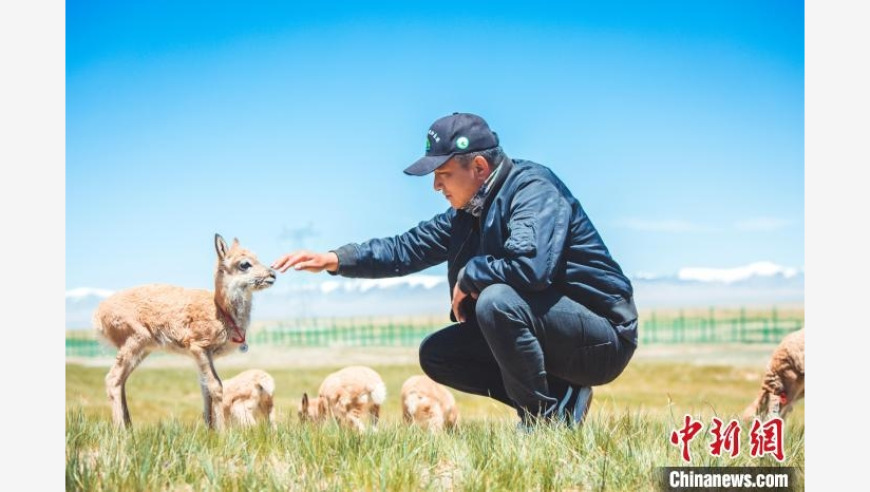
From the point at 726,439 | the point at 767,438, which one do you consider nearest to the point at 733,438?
the point at 726,439

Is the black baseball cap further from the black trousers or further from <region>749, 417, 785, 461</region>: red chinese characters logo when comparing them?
<region>749, 417, 785, 461</region>: red chinese characters logo

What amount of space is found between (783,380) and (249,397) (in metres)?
3.52

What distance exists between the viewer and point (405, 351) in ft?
24.7

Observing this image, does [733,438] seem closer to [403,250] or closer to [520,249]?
[520,249]

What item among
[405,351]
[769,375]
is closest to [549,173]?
[769,375]

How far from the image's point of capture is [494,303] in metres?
4.06

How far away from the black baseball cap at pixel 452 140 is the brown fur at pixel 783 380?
9.39 ft

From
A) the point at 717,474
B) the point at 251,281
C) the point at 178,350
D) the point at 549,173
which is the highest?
the point at 549,173

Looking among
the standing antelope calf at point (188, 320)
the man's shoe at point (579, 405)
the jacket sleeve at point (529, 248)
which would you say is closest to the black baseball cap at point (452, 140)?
the jacket sleeve at point (529, 248)

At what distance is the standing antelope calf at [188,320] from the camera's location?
4703mm

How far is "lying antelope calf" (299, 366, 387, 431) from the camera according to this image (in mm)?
5230

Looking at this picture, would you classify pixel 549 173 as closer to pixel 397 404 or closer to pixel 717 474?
pixel 717 474

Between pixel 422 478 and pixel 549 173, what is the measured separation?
1609mm

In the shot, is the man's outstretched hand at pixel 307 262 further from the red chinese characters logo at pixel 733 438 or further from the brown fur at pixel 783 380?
the brown fur at pixel 783 380
